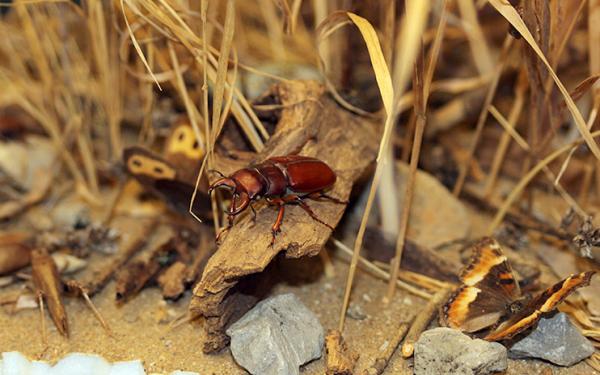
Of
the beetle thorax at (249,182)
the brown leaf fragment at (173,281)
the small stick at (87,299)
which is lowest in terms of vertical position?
the small stick at (87,299)

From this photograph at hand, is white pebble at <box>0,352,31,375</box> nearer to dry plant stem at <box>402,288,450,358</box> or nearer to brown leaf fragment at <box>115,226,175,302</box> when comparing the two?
brown leaf fragment at <box>115,226,175,302</box>

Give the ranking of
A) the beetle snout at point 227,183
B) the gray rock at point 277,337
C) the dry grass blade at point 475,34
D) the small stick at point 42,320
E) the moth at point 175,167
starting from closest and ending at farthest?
the gray rock at point 277,337, the beetle snout at point 227,183, the small stick at point 42,320, the moth at point 175,167, the dry grass blade at point 475,34

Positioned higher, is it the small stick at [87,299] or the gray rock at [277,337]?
the gray rock at [277,337]

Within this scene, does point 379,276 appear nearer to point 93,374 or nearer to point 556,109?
point 556,109

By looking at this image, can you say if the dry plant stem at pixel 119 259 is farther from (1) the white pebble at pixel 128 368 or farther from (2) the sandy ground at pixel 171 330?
(1) the white pebble at pixel 128 368

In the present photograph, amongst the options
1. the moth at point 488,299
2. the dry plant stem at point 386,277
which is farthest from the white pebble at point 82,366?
the moth at point 488,299

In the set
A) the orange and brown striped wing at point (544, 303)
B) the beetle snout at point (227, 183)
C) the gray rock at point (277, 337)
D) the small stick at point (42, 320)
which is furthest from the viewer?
the small stick at point (42, 320)

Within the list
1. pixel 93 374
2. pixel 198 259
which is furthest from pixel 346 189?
pixel 93 374
